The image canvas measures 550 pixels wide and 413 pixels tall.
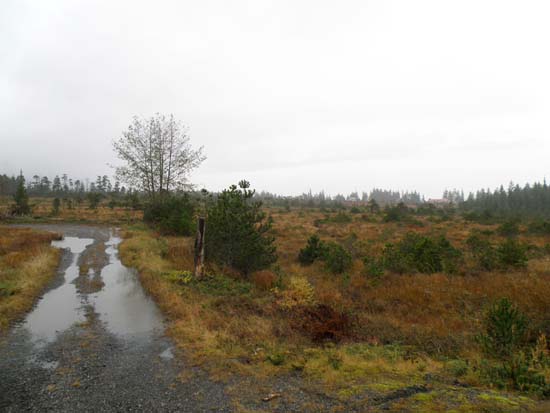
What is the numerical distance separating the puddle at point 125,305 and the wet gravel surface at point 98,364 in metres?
0.02

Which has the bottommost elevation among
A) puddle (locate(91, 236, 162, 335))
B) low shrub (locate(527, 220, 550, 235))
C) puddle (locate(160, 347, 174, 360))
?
puddle (locate(91, 236, 162, 335))

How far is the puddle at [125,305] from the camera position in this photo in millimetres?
6973

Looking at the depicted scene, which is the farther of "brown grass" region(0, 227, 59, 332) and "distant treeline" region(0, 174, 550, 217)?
"distant treeline" region(0, 174, 550, 217)

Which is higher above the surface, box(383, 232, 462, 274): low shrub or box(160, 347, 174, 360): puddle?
box(383, 232, 462, 274): low shrub

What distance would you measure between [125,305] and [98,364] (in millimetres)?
3533

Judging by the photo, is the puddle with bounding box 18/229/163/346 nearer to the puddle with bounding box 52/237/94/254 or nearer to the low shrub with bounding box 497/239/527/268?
the puddle with bounding box 52/237/94/254

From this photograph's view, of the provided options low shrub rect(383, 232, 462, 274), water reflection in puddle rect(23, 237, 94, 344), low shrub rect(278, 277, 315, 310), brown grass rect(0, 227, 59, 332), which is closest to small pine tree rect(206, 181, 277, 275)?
low shrub rect(278, 277, 315, 310)

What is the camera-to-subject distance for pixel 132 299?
29.3 feet

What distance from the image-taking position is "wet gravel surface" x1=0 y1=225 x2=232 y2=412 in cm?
401

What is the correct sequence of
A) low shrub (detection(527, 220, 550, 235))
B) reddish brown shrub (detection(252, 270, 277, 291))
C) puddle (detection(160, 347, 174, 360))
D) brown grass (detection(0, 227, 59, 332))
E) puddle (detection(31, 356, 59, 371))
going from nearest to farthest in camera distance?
puddle (detection(31, 356, 59, 371))
puddle (detection(160, 347, 174, 360))
brown grass (detection(0, 227, 59, 332))
reddish brown shrub (detection(252, 270, 277, 291))
low shrub (detection(527, 220, 550, 235))

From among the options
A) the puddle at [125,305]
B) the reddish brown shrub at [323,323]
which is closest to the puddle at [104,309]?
the puddle at [125,305]

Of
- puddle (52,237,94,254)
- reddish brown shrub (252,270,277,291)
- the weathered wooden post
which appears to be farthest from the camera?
puddle (52,237,94,254)

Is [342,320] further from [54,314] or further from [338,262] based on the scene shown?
[54,314]

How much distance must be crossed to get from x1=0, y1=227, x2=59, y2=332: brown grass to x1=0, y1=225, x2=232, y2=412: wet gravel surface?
37 centimetres
